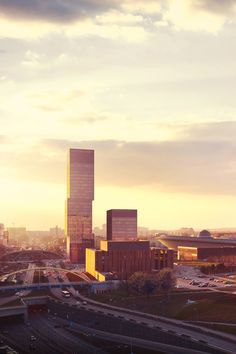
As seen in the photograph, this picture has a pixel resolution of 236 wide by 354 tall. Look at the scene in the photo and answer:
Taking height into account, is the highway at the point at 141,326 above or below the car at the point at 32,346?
above

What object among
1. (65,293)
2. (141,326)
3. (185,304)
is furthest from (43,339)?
(65,293)

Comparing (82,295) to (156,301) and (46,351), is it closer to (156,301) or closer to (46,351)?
(156,301)

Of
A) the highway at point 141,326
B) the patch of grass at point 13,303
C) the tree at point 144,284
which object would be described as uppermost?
the tree at point 144,284

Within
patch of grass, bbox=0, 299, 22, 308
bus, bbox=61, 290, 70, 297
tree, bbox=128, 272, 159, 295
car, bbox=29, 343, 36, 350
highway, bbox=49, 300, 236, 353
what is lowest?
car, bbox=29, 343, 36, 350

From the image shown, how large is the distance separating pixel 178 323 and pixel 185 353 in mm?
21167

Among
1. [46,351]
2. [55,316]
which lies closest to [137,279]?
[55,316]

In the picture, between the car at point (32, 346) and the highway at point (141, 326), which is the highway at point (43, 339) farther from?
the highway at point (141, 326)

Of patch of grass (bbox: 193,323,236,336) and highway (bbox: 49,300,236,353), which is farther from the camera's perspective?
patch of grass (bbox: 193,323,236,336)

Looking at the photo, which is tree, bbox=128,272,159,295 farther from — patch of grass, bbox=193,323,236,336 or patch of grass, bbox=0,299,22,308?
patch of grass, bbox=193,323,236,336

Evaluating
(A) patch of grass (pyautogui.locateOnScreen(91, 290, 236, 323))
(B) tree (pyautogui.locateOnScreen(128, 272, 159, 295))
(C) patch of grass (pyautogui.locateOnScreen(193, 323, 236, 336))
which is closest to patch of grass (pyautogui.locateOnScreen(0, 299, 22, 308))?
(A) patch of grass (pyautogui.locateOnScreen(91, 290, 236, 323))

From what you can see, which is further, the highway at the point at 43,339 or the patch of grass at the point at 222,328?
the patch of grass at the point at 222,328

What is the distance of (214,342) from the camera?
303ft

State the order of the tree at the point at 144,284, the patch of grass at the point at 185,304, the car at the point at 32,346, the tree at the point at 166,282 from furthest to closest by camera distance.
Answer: the tree at the point at 166,282
the tree at the point at 144,284
the patch of grass at the point at 185,304
the car at the point at 32,346

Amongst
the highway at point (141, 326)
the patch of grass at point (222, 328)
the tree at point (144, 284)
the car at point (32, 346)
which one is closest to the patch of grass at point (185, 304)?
the tree at point (144, 284)
